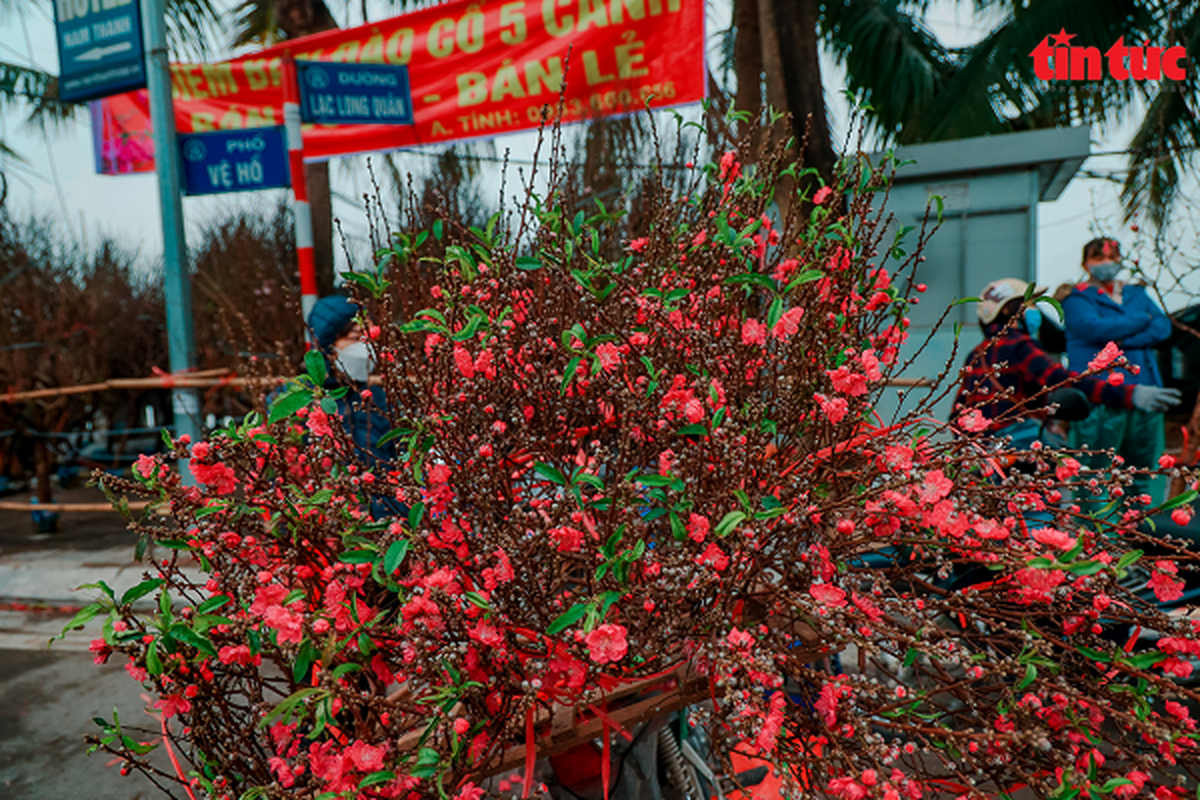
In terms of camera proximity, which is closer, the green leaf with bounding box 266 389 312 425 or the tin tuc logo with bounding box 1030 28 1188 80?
the green leaf with bounding box 266 389 312 425

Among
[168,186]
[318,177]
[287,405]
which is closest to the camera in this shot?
[287,405]

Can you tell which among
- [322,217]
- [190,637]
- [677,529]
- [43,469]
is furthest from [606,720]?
[322,217]

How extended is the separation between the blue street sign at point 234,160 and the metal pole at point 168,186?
0.41ft

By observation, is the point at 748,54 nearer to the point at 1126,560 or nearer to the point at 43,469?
the point at 1126,560

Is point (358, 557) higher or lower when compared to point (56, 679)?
higher

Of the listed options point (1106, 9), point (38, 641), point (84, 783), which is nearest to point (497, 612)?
point (84, 783)

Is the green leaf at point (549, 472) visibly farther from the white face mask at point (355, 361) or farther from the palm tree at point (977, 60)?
the palm tree at point (977, 60)

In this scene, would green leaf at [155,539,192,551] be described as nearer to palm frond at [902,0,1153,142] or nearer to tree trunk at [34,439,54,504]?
tree trunk at [34,439,54,504]

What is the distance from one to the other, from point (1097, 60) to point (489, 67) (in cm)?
1055

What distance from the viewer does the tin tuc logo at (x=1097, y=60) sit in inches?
421

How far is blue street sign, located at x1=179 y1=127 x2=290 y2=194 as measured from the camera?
5.10m

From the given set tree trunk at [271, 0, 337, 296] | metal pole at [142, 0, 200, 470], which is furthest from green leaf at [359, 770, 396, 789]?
tree trunk at [271, 0, 337, 296]

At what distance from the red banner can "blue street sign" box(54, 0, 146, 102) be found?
1.79 m

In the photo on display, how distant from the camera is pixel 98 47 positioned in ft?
17.0
